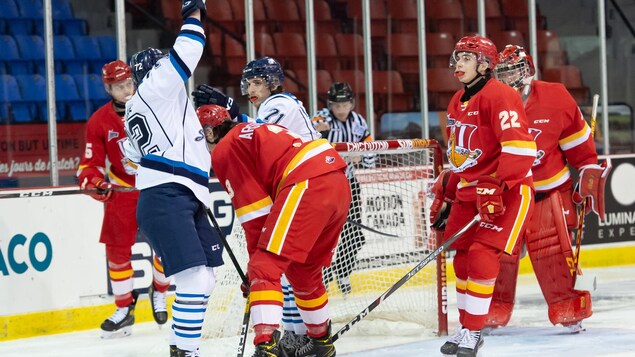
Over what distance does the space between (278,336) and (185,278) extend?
0.39 metres

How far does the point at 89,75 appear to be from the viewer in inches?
287

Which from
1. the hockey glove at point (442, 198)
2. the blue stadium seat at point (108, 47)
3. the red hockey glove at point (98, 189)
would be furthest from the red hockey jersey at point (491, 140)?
the blue stadium seat at point (108, 47)

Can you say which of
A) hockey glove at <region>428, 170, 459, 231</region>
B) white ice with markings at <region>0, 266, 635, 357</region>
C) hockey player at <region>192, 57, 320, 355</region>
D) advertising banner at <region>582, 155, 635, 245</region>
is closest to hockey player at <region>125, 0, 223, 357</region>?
hockey player at <region>192, 57, 320, 355</region>

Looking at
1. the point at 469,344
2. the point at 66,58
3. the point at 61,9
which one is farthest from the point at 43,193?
the point at 469,344

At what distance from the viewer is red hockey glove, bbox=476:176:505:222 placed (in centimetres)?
431

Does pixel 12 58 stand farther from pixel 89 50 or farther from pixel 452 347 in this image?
pixel 452 347

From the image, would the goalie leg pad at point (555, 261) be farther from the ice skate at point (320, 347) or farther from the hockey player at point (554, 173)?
the ice skate at point (320, 347)

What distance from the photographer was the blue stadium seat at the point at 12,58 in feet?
22.6

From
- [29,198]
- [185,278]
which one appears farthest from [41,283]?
[185,278]

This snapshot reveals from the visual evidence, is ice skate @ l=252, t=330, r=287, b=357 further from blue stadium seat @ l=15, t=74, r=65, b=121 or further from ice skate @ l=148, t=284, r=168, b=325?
blue stadium seat @ l=15, t=74, r=65, b=121

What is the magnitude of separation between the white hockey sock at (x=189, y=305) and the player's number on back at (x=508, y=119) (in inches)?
48.6

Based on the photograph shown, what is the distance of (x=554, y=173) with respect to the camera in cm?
527

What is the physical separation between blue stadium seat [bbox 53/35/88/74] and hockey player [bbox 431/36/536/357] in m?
3.24

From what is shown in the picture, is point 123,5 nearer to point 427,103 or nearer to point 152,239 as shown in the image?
point 427,103
